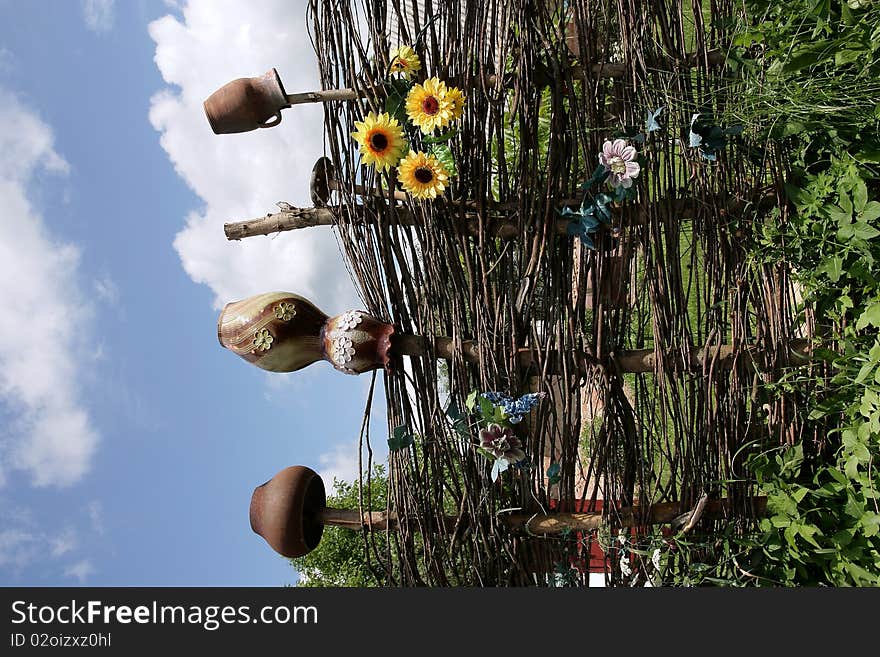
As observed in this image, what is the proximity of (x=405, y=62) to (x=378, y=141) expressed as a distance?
0.22 meters

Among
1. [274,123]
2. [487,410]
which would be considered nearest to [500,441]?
[487,410]

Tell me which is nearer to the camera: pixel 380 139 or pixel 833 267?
pixel 833 267

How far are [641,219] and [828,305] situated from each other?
18.7 inches

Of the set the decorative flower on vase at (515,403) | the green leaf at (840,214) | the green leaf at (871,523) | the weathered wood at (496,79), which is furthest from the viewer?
the weathered wood at (496,79)

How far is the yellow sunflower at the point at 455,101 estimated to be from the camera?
1660 millimetres

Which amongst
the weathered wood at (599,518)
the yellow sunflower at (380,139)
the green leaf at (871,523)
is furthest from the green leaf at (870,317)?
the yellow sunflower at (380,139)

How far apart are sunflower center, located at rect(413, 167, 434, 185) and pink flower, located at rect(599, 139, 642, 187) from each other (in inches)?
16.5

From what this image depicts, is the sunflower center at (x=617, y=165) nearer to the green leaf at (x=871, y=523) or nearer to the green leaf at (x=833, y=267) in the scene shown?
the green leaf at (x=833, y=267)

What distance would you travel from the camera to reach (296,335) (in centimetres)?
169

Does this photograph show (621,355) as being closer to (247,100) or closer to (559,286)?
(559,286)

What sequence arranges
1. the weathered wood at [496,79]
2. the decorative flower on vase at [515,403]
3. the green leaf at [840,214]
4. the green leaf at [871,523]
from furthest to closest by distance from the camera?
the weathered wood at [496,79] → the decorative flower on vase at [515,403] → the green leaf at [840,214] → the green leaf at [871,523]

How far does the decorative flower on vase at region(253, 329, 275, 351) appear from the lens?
165 centimetres

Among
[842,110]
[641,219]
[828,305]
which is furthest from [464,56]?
[828,305]

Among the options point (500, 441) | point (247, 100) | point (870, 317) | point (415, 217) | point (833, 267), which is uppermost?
point (247, 100)
